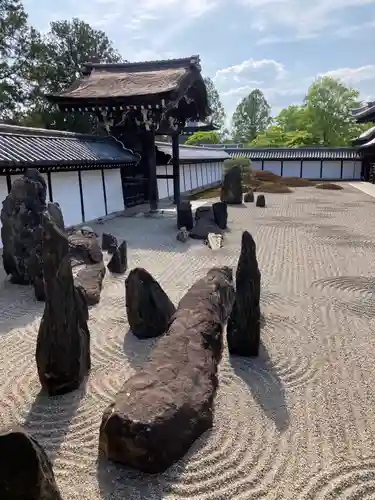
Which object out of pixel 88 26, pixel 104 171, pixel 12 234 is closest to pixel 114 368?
pixel 12 234

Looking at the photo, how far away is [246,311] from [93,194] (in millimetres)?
13546

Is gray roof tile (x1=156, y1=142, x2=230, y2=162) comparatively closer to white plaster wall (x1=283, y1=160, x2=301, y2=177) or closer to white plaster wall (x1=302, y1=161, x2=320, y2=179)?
white plaster wall (x1=283, y1=160, x2=301, y2=177)

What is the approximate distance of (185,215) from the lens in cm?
1664

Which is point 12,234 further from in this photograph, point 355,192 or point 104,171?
point 355,192

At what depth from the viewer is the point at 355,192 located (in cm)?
3195

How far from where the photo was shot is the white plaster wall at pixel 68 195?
15.8 m

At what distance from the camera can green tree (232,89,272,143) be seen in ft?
226

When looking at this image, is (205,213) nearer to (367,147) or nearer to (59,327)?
(59,327)

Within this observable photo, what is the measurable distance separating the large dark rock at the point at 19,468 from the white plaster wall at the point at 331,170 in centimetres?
4507

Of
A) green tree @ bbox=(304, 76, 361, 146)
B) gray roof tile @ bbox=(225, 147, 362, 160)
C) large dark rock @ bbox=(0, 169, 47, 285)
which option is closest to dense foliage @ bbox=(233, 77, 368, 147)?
green tree @ bbox=(304, 76, 361, 146)

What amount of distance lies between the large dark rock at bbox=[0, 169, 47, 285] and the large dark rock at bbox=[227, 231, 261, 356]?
5361mm

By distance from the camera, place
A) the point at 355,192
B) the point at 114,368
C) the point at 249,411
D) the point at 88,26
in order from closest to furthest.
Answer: the point at 249,411, the point at 114,368, the point at 355,192, the point at 88,26

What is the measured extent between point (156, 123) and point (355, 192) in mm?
18485

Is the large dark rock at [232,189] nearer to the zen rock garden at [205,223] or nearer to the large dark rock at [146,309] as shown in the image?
the zen rock garden at [205,223]
